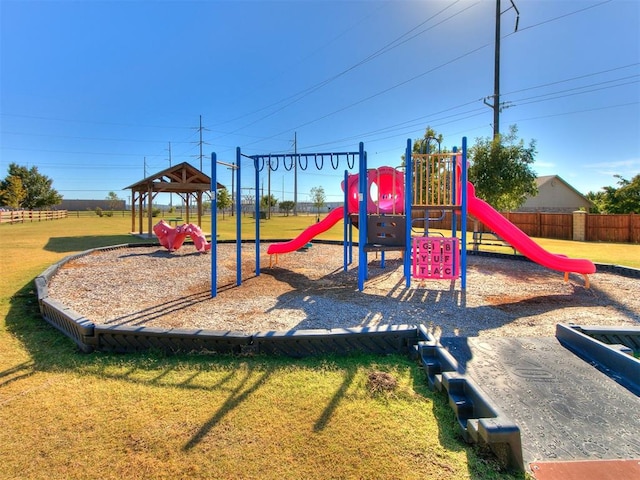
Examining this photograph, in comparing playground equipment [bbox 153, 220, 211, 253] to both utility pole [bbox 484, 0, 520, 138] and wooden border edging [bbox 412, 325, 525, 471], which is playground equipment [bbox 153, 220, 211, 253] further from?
utility pole [bbox 484, 0, 520, 138]

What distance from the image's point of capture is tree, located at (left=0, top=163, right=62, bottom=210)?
45000 millimetres

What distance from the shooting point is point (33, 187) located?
45.6m

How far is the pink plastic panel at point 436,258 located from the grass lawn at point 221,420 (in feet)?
12.8

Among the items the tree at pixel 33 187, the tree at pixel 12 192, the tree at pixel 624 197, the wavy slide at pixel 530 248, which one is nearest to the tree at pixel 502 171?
the wavy slide at pixel 530 248

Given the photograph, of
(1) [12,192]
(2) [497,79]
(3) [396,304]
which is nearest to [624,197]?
(2) [497,79]

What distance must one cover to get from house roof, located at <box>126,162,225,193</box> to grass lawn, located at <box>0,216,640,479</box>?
14994 millimetres

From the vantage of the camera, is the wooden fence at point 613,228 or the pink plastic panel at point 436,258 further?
the wooden fence at point 613,228

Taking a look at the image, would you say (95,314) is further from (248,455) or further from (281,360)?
(248,455)

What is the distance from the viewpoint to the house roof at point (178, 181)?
1759 centimetres

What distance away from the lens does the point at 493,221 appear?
741 cm

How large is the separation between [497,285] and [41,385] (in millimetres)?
7433

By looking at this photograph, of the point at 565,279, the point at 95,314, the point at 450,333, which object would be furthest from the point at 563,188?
the point at 95,314

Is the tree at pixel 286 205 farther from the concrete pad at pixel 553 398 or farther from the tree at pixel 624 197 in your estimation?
the concrete pad at pixel 553 398

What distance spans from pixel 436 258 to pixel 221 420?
5.70 meters
